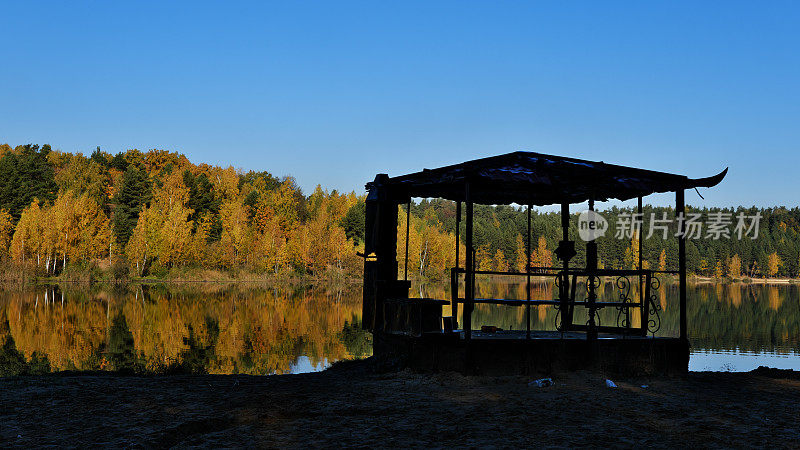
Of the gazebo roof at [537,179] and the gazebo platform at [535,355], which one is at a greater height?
the gazebo roof at [537,179]

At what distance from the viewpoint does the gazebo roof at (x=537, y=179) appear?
36.7 feet

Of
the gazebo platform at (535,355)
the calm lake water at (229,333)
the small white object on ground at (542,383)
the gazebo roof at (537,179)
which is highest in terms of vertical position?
the gazebo roof at (537,179)

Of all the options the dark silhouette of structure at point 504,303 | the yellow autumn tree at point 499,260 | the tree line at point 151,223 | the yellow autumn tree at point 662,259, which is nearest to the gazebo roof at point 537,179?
the dark silhouette of structure at point 504,303

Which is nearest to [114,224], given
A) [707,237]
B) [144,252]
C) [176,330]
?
[144,252]

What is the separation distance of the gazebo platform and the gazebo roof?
115 inches

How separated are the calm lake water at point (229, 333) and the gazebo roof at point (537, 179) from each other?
6.79 metres

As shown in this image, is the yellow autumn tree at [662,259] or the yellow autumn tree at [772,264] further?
the yellow autumn tree at [772,264]

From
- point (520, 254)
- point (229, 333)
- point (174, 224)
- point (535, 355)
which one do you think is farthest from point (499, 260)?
point (535, 355)

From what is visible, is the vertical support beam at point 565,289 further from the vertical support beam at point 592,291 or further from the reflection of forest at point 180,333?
the reflection of forest at point 180,333

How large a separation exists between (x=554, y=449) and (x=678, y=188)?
24.6 feet

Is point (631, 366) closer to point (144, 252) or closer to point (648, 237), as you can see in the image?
point (144, 252)

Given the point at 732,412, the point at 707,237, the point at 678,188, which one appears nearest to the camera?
the point at 732,412

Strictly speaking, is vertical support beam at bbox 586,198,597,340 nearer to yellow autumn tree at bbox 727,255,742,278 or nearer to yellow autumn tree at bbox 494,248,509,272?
yellow autumn tree at bbox 494,248,509,272

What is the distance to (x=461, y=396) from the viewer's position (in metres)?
9.62
